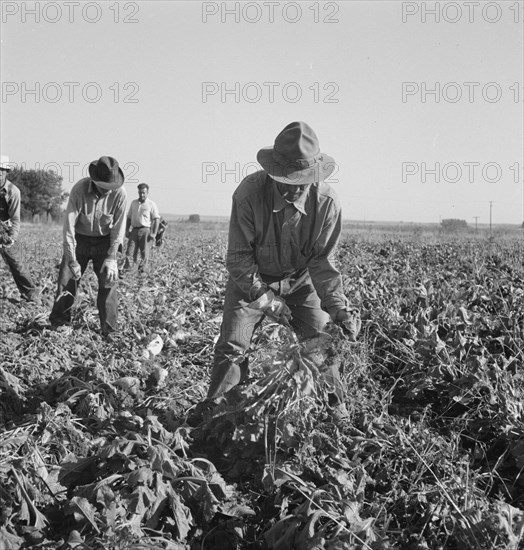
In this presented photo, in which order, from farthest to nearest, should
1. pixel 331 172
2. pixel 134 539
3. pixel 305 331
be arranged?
1. pixel 305 331
2. pixel 331 172
3. pixel 134 539

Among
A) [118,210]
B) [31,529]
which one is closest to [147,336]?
[118,210]

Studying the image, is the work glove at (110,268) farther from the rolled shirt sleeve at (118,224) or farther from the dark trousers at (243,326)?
the dark trousers at (243,326)

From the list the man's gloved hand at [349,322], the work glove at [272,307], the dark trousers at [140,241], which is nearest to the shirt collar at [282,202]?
the work glove at [272,307]

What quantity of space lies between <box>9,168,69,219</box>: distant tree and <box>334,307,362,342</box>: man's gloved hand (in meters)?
48.5

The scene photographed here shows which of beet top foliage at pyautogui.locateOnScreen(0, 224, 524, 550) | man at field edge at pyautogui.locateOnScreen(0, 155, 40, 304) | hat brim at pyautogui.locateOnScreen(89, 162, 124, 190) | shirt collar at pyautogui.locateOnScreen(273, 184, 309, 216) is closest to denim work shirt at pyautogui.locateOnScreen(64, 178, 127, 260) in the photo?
hat brim at pyautogui.locateOnScreen(89, 162, 124, 190)

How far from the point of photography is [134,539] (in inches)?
94.8

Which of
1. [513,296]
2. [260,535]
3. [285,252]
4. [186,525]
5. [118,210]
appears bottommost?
[260,535]

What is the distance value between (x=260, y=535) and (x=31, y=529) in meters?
0.99

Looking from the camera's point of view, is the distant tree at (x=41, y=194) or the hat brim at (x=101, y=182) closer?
the hat brim at (x=101, y=182)

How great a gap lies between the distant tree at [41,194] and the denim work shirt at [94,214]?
4559 centimetres

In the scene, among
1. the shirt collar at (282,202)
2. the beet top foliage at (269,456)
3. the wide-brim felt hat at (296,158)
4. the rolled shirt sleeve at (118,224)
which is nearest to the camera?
the beet top foliage at (269,456)

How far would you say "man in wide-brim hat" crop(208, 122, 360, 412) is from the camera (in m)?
3.45

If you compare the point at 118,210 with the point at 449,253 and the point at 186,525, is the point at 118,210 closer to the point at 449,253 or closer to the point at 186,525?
the point at 186,525

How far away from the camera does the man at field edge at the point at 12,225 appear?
706cm
